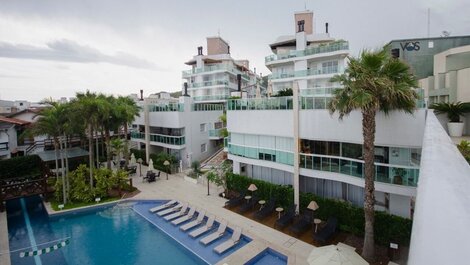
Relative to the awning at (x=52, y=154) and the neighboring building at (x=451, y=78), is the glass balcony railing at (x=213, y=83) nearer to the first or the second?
the awning at (x=52, y=154)

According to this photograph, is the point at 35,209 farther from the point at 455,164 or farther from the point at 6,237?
the point at 455,164

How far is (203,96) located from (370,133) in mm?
37628

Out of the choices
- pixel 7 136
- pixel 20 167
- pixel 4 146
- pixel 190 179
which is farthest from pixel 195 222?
pixel 7 136

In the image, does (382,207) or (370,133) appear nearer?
(370,133)

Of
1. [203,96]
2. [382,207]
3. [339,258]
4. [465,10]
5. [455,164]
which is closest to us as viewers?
[455,164]

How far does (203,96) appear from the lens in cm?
4744

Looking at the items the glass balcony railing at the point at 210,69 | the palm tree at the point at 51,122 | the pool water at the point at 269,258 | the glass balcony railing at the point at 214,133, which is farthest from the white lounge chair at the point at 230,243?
the glass balcony railing at the point at 210,69

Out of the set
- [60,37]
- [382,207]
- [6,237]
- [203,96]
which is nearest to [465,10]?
[382,207]

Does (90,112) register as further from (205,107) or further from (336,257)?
(336,257)

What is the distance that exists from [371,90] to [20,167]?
109 feet

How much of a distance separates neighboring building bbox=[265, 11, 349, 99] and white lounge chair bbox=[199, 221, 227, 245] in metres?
18.6

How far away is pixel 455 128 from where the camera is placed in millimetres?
22031

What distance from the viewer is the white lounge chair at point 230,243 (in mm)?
14969

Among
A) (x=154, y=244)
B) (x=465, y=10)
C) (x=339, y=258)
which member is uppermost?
(x=465, y=10)
